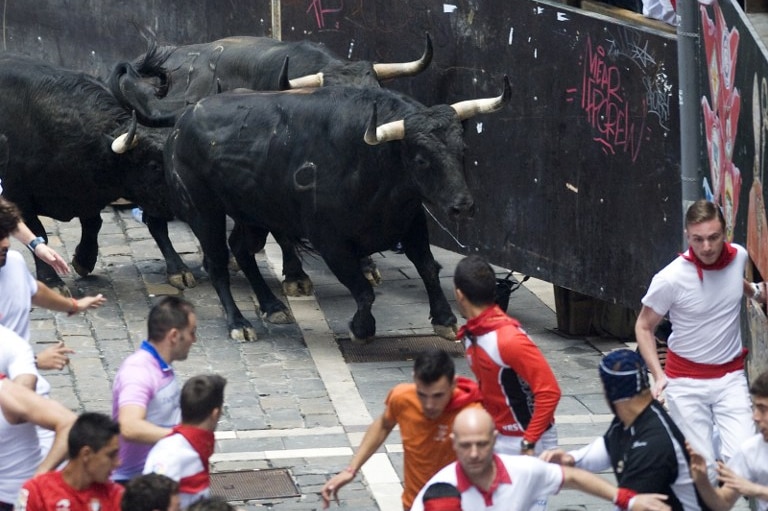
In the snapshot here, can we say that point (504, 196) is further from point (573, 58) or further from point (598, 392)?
point (598, 392)

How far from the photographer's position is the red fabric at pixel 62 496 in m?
6.44

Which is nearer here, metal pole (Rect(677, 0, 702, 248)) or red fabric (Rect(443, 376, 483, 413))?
red fabric (Rect(443, 376, 483, 413))

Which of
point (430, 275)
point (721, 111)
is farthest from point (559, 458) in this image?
point (430, 275)

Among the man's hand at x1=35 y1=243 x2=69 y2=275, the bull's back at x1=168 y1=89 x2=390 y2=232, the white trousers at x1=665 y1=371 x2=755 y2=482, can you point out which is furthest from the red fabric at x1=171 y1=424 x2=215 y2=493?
the bull's back at x1=168 y1=89 x2=390 y2=232

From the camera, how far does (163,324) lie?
736 centimetres

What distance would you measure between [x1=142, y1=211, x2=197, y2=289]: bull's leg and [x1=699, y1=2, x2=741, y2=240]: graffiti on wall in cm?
490

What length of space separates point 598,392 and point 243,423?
2.53 m

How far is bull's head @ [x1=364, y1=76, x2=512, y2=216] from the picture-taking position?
11.5 meters

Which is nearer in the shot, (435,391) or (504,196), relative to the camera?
(435,391)

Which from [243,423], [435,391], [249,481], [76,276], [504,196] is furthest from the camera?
[76,276]

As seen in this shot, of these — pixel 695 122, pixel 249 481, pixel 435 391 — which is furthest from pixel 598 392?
pixel 435 391

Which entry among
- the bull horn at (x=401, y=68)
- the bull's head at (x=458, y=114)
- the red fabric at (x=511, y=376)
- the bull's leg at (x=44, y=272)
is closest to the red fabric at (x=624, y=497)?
the red fabric at (x=511, y=376)

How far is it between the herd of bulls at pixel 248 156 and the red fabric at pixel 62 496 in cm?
534

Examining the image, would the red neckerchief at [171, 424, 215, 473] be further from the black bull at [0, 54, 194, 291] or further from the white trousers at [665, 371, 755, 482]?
the black bull at [0, 54, 194, 291]
